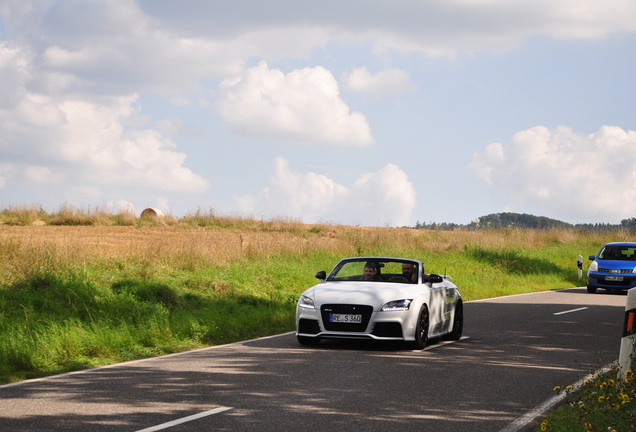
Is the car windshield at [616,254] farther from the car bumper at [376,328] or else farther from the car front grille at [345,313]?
the car front grille at [345,313]

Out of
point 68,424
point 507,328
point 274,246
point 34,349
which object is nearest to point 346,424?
point 68,424

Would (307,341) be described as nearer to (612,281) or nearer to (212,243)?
(212,243)

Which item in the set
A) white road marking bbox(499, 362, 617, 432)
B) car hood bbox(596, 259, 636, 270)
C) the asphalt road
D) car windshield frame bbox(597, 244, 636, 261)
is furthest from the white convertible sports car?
car windshield frame bbox(597, 244, 636, 261)

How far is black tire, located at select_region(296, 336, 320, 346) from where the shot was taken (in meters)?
11.7

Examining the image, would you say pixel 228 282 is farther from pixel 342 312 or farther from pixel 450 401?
pixel 450 401

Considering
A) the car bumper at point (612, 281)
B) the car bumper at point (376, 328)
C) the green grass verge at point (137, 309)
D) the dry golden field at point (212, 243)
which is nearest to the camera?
the green grass verge at point (137, 309)

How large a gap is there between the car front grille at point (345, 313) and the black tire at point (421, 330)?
2.85 feet

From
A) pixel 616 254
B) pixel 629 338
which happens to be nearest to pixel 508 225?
pixel 616 254

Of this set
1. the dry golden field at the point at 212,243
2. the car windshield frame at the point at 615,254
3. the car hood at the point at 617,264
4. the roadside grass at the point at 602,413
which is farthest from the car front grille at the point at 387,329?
the car windshield frame at the point at 615,254

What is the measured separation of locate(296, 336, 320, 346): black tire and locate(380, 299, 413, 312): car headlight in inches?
56.0

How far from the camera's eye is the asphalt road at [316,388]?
22.0 feet

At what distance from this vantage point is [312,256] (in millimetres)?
25828

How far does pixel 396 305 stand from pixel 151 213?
3163cm

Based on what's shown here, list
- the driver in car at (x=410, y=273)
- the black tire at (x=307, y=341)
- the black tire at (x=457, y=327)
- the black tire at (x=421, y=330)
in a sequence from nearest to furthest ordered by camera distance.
A: the black tire at (x=421, y=330) → the black tire at (x=307, y=341) → the driver in car at (x=410, y=273) → the black tire at (x=457, y=327)
